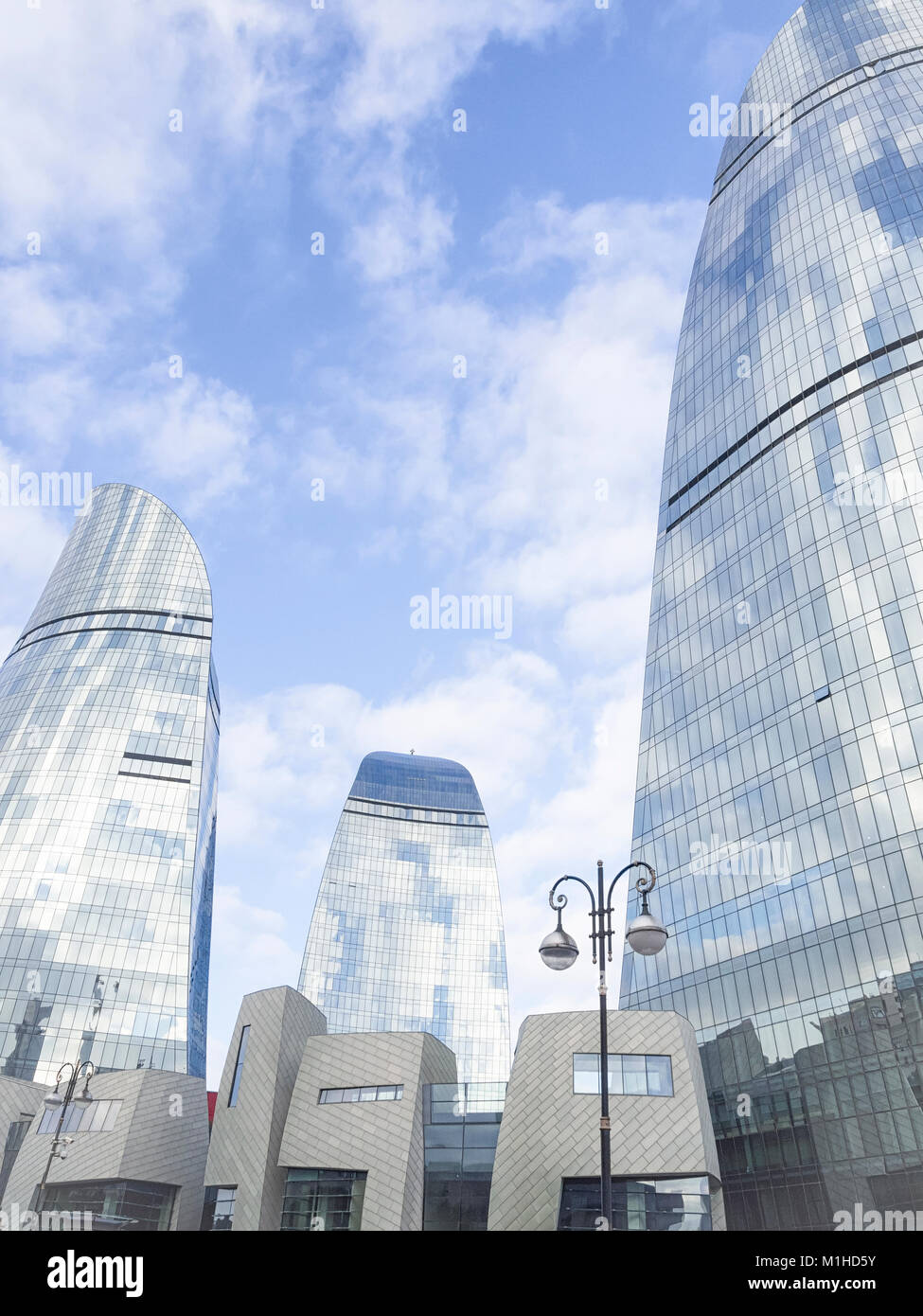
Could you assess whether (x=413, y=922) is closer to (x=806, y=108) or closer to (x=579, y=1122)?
(x=579, y=1122)

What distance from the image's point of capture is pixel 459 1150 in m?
43.2

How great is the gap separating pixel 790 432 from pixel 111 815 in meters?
77.9

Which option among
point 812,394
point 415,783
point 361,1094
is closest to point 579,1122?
point 361,1094

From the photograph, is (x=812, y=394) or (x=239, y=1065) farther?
(x=812, y=394)

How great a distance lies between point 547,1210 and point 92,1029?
217ft

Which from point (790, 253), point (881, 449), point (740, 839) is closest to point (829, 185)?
point (790, 253)

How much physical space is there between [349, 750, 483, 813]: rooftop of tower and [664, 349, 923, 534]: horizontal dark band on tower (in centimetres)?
8384

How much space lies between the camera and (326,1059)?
46156 mm

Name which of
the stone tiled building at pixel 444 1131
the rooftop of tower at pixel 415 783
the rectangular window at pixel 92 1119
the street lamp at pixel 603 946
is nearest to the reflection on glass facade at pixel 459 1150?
the stone tiled building at pixel 444 1131

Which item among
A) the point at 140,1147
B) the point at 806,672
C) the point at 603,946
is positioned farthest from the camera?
the point at 806,672

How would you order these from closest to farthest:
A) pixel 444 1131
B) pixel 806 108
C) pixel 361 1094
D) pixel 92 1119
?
pixel 444 1131 → pixel 361 1094 → pixel 92 1119 → pixel 806 108

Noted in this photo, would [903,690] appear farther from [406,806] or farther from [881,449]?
[406,806]

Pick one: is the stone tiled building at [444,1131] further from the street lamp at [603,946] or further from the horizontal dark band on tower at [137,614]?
the horizontal dark band on tower at [137,614]

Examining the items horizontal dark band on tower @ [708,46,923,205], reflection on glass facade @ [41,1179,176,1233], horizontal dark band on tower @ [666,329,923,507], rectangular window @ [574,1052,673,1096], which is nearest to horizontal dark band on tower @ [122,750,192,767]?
reflection on glass facade @ [41,1179,176,1233]
